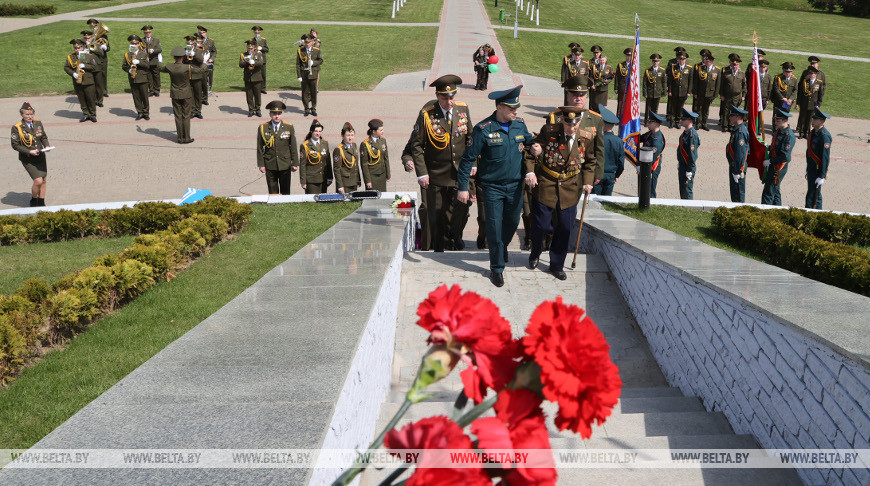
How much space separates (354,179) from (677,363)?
666cm

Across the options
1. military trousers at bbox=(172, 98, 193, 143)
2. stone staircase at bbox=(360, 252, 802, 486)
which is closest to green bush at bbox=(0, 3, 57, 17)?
military trousers at bbox=(172, 98, 193, 143)

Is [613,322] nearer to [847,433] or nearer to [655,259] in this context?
[655,259]

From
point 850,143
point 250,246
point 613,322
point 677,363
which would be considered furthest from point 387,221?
point 850,143

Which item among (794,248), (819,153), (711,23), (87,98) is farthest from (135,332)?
(711,23)

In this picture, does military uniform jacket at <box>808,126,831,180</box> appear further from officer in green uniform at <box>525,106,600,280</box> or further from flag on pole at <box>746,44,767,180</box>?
officer in green uniform at <box>525,106,600,280</box>

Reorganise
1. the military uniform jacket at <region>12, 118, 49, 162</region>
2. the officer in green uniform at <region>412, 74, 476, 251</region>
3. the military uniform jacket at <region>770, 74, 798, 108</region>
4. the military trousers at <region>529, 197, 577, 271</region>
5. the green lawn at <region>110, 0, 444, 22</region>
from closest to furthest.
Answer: the military trousers at <region>529, 197, 577, 271</region> < the officer in green uniform at <region>412, 74, 476, 251</region> < the military uniform jacket at <region>12, 118, 49, 162</region> < the military uniform jacket at <region>770, 74, 798, 108</region> < the green lawn at <region>110, 0, 444, 22</region>

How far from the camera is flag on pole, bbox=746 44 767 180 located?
1162 cm

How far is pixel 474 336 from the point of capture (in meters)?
1.54

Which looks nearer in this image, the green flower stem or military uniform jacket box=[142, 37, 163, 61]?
the green flower stem

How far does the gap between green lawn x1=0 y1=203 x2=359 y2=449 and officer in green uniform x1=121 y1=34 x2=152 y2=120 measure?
10464 mm

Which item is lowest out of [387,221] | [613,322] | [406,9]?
[613,322]

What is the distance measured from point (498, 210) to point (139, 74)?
14.2m

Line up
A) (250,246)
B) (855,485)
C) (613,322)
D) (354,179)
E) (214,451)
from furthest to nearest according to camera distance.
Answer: (354,179) → (250,246) → (613,322) → (855,485) → (214,451)

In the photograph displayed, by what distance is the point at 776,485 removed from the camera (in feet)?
12.4
